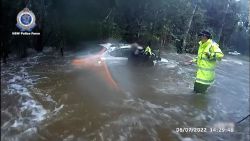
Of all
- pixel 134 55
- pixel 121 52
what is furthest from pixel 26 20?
pixel 121 52

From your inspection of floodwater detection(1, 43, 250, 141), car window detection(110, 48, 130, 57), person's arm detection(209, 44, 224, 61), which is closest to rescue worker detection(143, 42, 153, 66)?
car window detection(110, 48, 130, 57)

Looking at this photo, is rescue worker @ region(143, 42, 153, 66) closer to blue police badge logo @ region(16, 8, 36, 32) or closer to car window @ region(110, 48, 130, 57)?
car window @ region(110, 48, 130, 57)

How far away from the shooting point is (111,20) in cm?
1688

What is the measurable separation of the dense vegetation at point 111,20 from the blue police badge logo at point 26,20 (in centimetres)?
17

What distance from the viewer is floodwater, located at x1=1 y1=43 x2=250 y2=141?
5.54 m

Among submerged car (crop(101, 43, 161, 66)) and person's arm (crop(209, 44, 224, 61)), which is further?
submerged car (crop(101, 43, 161, 66))

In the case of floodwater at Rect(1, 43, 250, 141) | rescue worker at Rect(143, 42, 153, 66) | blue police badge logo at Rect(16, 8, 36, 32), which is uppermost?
blue police badge logo at Rect(16, 8, 36, 32)

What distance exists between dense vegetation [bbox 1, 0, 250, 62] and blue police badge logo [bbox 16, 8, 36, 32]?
0.17 m

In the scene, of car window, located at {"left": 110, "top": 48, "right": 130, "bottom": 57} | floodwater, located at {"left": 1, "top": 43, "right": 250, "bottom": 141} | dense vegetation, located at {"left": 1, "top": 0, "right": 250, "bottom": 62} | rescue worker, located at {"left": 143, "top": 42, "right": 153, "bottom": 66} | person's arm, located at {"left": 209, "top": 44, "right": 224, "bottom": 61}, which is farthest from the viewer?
car window, located at {"left": 110, "top": 48, "right": 130, "bottom": 57}

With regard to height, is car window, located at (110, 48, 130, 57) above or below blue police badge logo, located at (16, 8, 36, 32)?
below

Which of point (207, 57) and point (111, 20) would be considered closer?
point (207, 57)

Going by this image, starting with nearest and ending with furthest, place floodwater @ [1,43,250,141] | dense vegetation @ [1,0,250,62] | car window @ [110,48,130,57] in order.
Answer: floodwater @ [1,43,250,141] → dense vegetation @ [1,0,250,62] → car window @ [110,48,130,57]

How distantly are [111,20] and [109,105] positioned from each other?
33.9 ft

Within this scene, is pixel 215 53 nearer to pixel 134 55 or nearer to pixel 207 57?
pixel 207 57
